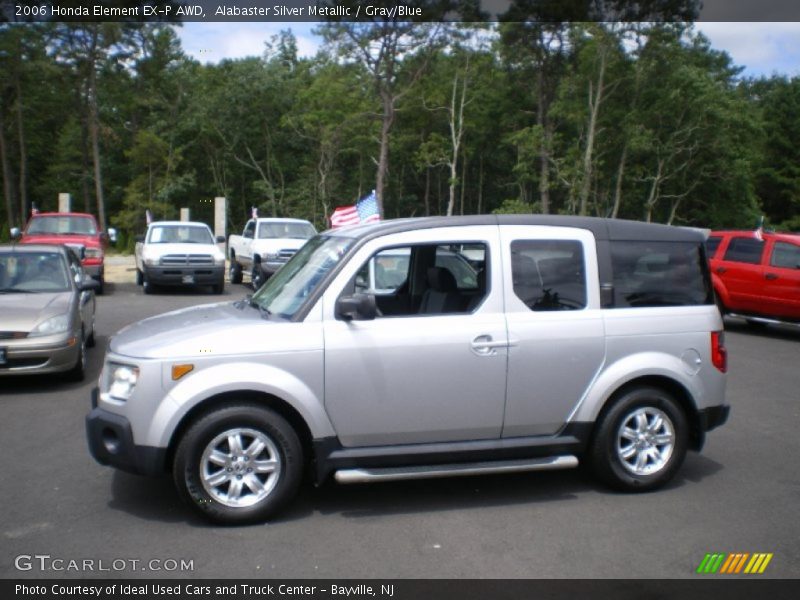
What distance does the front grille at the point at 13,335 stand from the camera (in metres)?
8.81

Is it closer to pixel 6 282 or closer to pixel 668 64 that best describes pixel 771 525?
pixel 6 282

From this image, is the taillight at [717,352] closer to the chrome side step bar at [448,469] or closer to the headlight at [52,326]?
the chrome side step bar at [448,469]

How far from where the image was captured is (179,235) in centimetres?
2194

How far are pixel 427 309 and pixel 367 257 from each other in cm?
67

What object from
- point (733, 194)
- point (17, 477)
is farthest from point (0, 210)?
point (17, 477)

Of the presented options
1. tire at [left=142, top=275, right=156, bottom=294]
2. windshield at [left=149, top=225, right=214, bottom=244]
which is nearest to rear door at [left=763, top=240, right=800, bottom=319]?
windshield at [left=149, top=225, right=214, bottom=244]

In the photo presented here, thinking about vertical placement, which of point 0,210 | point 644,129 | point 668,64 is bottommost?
point 0,210

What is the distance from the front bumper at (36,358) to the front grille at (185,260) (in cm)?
1153

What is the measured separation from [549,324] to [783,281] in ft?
34.2

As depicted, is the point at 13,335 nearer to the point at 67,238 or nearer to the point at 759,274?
the point at 759,274

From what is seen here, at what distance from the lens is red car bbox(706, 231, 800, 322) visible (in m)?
14.4

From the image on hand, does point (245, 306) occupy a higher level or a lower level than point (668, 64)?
lower

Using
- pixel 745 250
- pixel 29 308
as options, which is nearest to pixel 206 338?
pixel 29 308

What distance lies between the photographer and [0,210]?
5778 cm
